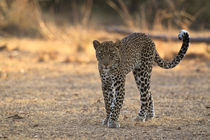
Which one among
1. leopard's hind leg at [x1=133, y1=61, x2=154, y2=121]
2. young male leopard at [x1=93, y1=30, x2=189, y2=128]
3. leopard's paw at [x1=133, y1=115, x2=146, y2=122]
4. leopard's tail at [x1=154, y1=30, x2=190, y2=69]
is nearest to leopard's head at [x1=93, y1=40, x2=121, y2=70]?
young male leopard at [x1=93, y1=30, x2=189, y2=128]

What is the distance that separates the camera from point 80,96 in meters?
10.2

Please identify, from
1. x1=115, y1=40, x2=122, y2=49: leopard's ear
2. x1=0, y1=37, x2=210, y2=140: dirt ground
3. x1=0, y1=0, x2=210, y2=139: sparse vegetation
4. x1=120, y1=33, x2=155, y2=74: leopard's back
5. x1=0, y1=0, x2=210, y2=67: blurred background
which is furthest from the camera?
x1=0, y1=0, x2=210, y2=67: blurred background

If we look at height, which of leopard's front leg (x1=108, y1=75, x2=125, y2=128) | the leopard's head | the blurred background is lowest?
leopard's front leg (x1=108, y1=75, x2=125, y2=128)

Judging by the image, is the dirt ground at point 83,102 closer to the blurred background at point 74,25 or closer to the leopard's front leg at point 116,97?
the leopard's front leg at point 116,97

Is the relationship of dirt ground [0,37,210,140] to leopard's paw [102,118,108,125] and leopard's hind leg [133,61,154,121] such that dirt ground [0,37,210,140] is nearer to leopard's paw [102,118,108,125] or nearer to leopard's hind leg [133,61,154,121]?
leopard's paw [102,118,108,125]

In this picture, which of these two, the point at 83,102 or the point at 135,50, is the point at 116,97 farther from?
the point at 83,102

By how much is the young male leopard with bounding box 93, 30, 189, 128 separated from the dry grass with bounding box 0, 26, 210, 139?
0.95 ft

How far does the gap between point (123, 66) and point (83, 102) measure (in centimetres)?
235

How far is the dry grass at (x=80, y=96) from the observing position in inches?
277

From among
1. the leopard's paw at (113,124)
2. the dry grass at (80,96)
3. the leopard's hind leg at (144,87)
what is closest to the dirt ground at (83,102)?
the dry grass at (80,96)

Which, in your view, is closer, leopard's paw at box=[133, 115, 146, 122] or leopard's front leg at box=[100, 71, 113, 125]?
leopard's front leg at box=[100, 71, 113, 125]

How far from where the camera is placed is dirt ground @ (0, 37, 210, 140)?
6977 millimetres

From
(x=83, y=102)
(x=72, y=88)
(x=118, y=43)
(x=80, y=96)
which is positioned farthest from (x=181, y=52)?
(x=72, y=88)

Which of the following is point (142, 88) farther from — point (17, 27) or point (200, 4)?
point (200, 4)
